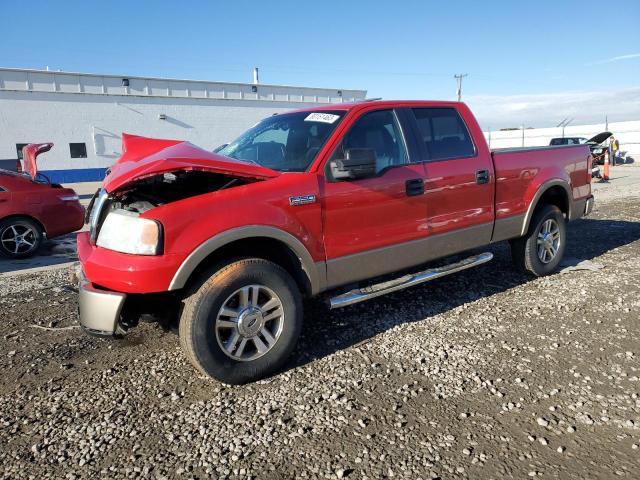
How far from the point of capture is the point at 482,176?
15.0 ft

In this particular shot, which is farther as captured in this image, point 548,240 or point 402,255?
point 548,240

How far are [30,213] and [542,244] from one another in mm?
7374

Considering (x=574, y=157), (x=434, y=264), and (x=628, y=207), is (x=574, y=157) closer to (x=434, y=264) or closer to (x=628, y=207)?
(x=434, y=264)

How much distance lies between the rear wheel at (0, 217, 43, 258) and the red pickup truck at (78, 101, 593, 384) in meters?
4.41

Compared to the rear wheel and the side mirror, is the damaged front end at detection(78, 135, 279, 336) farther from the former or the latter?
the rear wheel

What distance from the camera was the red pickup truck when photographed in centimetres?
298

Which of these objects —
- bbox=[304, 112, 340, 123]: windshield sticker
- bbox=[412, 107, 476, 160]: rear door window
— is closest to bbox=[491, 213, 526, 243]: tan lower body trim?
bbox=[412, 107, 476, 160]: rear door window

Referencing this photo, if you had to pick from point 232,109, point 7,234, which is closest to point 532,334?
point 7,234

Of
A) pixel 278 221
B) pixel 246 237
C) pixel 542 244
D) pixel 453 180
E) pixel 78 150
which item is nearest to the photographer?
pixel 246 237

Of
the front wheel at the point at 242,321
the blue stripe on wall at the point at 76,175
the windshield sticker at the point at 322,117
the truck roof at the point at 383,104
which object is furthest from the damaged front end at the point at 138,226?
the blue stripe on wall at the point at 76,175

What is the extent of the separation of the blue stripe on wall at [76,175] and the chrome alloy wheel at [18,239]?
19.4m

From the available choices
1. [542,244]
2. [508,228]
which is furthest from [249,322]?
[542,244]

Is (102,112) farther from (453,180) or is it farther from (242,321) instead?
(242,321)

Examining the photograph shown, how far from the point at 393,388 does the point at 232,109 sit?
2956 centimetres
